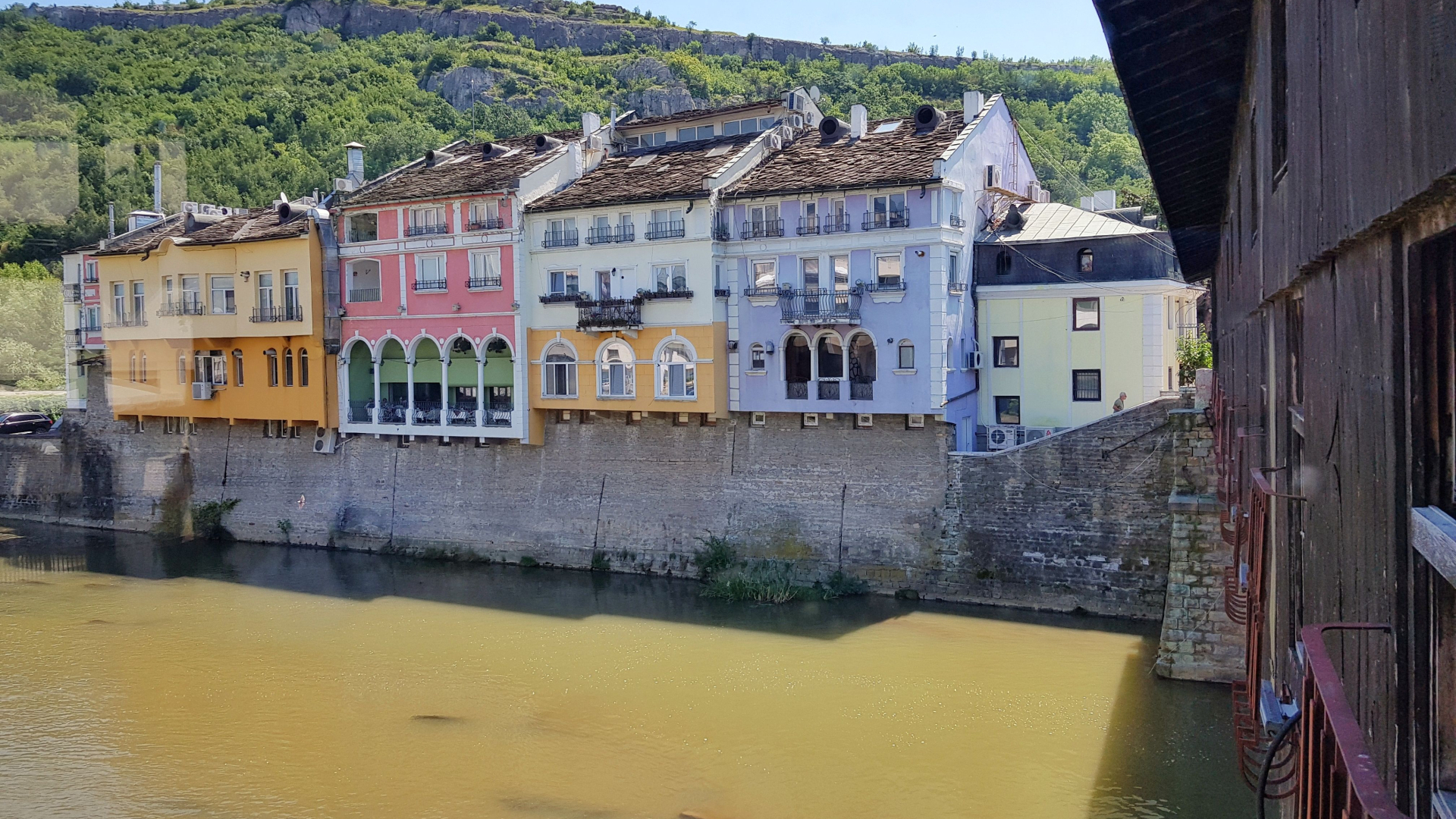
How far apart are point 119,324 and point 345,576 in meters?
14.5

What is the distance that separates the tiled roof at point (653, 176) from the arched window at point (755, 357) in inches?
149

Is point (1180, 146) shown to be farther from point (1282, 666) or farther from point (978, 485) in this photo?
point (978, 485)

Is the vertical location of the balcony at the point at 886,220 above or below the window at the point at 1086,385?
above

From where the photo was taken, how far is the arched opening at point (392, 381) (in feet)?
109

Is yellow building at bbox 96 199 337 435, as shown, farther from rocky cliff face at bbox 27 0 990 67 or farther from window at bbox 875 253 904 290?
rocky cliff face at bbox 27 0 990 67

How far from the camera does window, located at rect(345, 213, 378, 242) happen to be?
33.9 metres

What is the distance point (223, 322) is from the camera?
35562mm

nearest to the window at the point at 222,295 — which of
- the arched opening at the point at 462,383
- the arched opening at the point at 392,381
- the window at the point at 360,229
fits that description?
the window at the point at 360,229

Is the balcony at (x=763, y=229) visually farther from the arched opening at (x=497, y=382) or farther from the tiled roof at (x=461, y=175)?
the arched opening at (x=497, y=382)

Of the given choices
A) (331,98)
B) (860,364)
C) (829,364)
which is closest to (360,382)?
(829,364)

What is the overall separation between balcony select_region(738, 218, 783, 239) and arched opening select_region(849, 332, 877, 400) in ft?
10.2

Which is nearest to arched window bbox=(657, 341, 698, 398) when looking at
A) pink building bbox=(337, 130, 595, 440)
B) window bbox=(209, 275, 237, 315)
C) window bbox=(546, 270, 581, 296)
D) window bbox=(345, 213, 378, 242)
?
window bbox=(546, 270, 581, 296)

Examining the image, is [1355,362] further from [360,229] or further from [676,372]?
[360,229]

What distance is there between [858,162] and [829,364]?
15.6 feet
